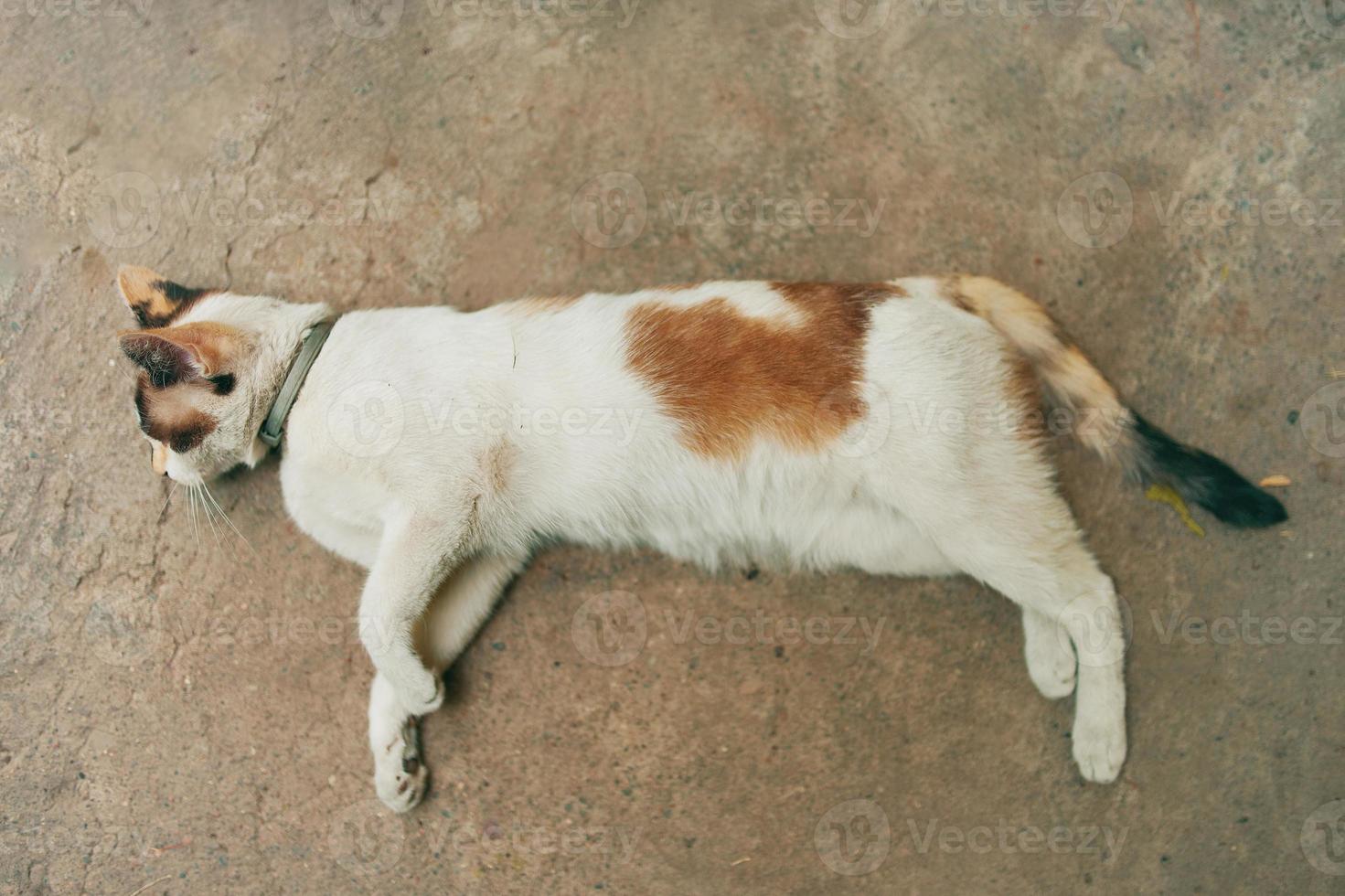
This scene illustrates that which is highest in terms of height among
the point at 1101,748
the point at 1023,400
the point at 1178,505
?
the point at 1023,400

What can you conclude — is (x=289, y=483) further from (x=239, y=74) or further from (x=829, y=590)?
(x=829, y=590)

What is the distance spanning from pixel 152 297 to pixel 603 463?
1519 millimetres

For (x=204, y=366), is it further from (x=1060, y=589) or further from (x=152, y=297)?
(x=1060, y=589)

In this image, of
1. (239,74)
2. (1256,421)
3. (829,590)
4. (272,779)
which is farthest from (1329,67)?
(272,779)

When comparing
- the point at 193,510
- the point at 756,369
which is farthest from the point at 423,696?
the point at 756,369

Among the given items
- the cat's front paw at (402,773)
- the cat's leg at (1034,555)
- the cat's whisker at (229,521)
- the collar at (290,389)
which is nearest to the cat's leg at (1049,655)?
the cat's leg at (1034,555)

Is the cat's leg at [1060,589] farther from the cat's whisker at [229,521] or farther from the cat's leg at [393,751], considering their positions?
the cat's whisker at [229,521]

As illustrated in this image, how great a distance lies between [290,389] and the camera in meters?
2.48

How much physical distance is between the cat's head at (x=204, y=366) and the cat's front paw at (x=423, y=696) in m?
0.87

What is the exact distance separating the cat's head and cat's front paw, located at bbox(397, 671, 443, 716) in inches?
34.4

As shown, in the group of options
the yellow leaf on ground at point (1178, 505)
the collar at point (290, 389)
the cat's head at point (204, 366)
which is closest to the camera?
the cat's head at point (204, 366)

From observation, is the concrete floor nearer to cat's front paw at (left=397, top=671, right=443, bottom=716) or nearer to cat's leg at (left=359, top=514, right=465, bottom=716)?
cat's front paw at (left=397, top=671, right=443, bottom=716)

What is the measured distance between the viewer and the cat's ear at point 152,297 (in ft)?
8.34

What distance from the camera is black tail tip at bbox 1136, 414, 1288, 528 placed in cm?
256
